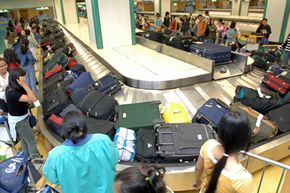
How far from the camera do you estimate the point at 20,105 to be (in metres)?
2.97

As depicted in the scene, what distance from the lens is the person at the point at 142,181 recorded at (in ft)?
3.37

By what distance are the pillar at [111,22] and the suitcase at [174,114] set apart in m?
4.54

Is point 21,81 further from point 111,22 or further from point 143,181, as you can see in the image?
point 111,22

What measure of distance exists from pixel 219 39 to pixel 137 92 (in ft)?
23.9

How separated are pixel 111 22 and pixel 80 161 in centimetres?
605

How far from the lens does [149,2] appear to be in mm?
26375

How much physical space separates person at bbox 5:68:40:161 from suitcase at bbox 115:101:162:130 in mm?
1137

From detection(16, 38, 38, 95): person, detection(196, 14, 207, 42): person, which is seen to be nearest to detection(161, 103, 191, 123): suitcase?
detection(16, 38, 38, 95): person

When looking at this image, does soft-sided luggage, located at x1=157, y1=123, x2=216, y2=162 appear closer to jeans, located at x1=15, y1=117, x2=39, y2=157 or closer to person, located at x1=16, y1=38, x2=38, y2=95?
jeans, located at x1=15, y1=117, x2=39, y2=157

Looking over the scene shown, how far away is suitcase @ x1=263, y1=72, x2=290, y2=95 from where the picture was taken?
379cm

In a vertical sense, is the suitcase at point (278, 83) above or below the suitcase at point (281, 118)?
above

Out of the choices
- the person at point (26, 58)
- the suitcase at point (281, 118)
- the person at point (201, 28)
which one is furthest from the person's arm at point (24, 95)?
the person at point (201, 28)

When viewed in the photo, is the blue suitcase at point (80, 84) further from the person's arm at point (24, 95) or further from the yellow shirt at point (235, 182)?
the yellow shirt at point (235, 182)

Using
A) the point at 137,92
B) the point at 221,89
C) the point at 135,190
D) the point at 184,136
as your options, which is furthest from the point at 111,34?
the point at 135,190
